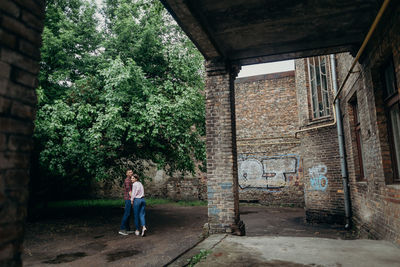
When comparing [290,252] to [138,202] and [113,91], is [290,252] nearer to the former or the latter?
[138,202]

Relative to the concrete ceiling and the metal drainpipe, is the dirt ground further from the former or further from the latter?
the concrete ceiling

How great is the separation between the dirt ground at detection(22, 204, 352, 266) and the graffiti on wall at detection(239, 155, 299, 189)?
3.24 m

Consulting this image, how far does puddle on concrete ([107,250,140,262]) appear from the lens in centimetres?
551

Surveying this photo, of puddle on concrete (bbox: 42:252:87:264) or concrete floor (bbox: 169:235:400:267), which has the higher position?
concrete floor (bbox: 169:235:400:267)

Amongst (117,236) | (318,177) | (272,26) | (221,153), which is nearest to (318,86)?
(318,177)

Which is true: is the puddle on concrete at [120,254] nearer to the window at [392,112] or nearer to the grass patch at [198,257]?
the grass patch at [198,257]

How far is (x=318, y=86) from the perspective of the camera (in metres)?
10.8

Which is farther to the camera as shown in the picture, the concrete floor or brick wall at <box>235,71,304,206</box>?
brick wall at <box>235,71,304,206</box>

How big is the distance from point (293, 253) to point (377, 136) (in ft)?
9.65

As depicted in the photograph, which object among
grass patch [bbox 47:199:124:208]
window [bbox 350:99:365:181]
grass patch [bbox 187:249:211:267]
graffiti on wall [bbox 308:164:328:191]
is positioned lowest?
grass patch [bbox 47:199:124:208]

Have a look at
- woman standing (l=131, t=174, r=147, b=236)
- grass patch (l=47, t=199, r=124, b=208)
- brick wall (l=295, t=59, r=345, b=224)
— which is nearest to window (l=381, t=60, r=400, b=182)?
brick wall (l=295, t=59, r=345, b=224)

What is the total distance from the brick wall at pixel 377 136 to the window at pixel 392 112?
77 millimetres

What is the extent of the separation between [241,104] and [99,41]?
947cm

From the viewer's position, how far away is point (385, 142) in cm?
529
